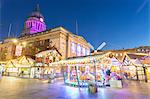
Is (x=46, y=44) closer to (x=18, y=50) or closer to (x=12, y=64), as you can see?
(x=12, y=64)

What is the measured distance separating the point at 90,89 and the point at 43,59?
53.6 ft

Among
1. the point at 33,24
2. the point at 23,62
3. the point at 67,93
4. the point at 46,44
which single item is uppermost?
the point at 33,24

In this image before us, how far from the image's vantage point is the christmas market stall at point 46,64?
2367cm

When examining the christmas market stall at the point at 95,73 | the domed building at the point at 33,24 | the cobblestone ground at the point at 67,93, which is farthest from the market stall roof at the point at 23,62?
the domed building at the point at 33,24

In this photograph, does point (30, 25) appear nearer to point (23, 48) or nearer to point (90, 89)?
point (23, 48)

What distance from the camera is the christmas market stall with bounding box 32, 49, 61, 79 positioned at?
2367 centimetres

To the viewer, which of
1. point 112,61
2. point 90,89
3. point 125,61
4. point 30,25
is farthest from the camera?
point 30,25

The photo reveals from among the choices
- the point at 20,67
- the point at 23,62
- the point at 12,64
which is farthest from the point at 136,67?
the point at 12,64

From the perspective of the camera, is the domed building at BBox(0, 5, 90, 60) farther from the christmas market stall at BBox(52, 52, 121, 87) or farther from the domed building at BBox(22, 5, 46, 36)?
the christmas market stall at BBox(52, 52, 121, 87)

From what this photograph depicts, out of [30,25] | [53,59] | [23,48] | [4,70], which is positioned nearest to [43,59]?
[53,59]

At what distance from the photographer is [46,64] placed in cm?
2381

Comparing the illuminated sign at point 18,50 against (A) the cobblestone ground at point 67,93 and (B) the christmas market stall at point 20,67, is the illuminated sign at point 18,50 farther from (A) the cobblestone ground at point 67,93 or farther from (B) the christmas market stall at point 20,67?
(A) the cobblestone ground at point 67,93

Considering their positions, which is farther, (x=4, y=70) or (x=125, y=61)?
(x=4, y=70)

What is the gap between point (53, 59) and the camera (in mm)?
24406
